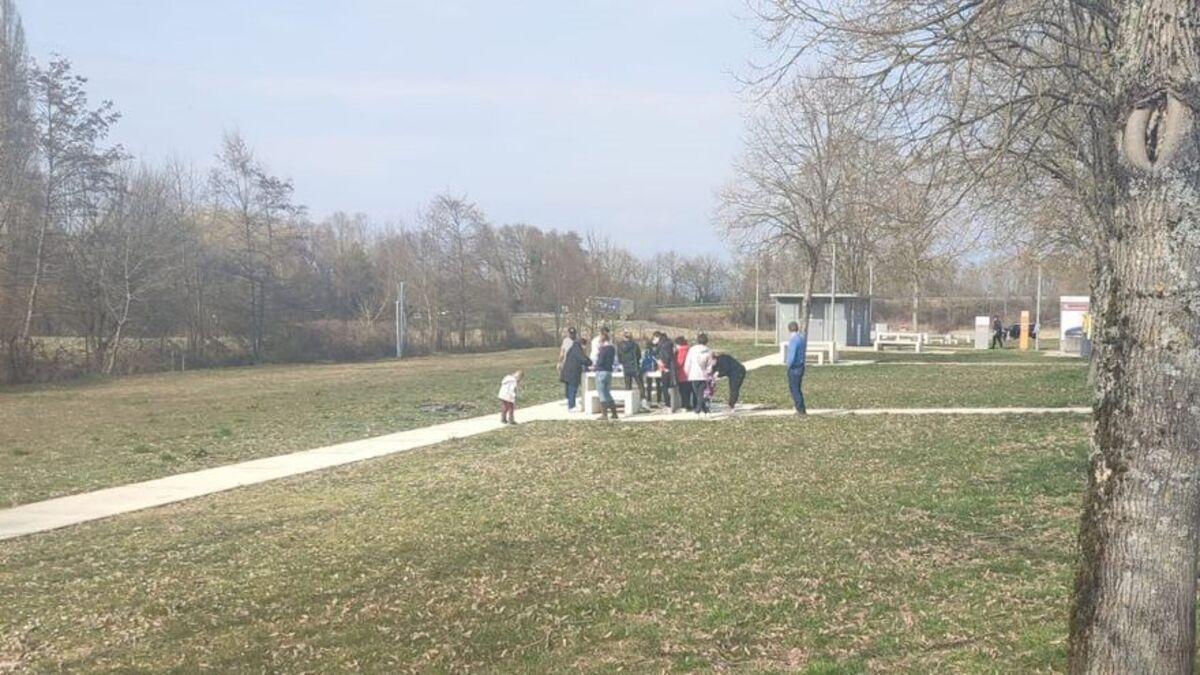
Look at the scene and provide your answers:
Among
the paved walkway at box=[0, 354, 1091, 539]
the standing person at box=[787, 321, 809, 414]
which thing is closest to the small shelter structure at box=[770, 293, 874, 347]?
the paved walkway at box=[0, 354, 1091, 539]

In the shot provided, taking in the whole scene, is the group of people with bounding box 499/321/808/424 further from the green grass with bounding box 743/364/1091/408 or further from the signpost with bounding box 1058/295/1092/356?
the signpost with bounding box 1058/295/1092/356

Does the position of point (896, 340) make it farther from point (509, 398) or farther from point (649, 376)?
point (509, 398)

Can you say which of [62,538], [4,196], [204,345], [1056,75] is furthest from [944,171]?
[204,345]

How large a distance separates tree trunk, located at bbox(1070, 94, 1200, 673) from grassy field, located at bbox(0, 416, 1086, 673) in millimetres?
1090

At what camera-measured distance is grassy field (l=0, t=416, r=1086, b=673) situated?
5.14 m

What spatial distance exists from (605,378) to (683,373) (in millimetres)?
1475

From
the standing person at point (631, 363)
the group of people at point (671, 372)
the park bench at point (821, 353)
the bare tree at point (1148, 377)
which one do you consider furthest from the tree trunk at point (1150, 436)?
the park bench at point (821, 353)

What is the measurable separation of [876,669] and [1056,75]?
30.7ft

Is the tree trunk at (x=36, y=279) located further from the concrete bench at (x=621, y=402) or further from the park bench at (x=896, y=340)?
the park bench at (x=896, y=340)

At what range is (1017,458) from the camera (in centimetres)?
1129

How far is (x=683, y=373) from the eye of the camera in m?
18.6

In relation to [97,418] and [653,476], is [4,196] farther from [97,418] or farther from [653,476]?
[653,476]

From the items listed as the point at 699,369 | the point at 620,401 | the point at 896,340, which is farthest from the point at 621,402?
the point at 896,340

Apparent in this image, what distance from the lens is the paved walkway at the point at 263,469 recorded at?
10.1 meters
